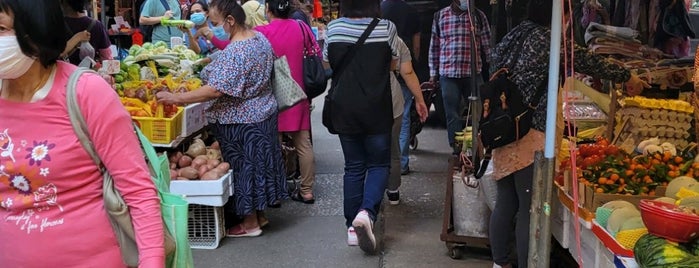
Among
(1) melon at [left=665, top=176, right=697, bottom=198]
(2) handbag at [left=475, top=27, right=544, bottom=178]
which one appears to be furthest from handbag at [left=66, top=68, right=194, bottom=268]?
(1) melon at [left=665, top=176, right=697, bottom=198]

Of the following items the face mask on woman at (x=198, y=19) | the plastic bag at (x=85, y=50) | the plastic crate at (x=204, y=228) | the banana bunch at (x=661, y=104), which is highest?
the face mask on woman at (x=198, y=19)

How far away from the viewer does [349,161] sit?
531 centimetres

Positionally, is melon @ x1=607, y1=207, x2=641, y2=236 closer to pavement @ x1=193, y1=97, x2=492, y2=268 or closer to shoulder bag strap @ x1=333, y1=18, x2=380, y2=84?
pavement @ x1=193, y1=97, x2=492, y2=268

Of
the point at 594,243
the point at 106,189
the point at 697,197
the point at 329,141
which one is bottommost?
the point at 329,141

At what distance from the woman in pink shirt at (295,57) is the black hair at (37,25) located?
3.91 metres

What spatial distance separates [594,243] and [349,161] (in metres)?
1.96

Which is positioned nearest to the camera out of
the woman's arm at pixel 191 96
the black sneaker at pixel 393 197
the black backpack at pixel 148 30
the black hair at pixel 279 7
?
the woman's arm at pixel 191 96

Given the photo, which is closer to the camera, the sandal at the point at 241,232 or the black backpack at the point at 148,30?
the sandal at the point at 241,232

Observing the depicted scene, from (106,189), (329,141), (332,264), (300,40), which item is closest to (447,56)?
(300,40)

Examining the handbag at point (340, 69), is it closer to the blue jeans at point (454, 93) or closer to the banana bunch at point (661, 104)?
the banana bunch at point (661, 104)

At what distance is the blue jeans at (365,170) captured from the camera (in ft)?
17.0

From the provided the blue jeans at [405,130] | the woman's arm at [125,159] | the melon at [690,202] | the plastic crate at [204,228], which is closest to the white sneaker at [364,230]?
the plastic crate at [204,228]

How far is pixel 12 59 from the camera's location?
6.75 ft

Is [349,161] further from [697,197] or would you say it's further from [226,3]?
[697,197]
